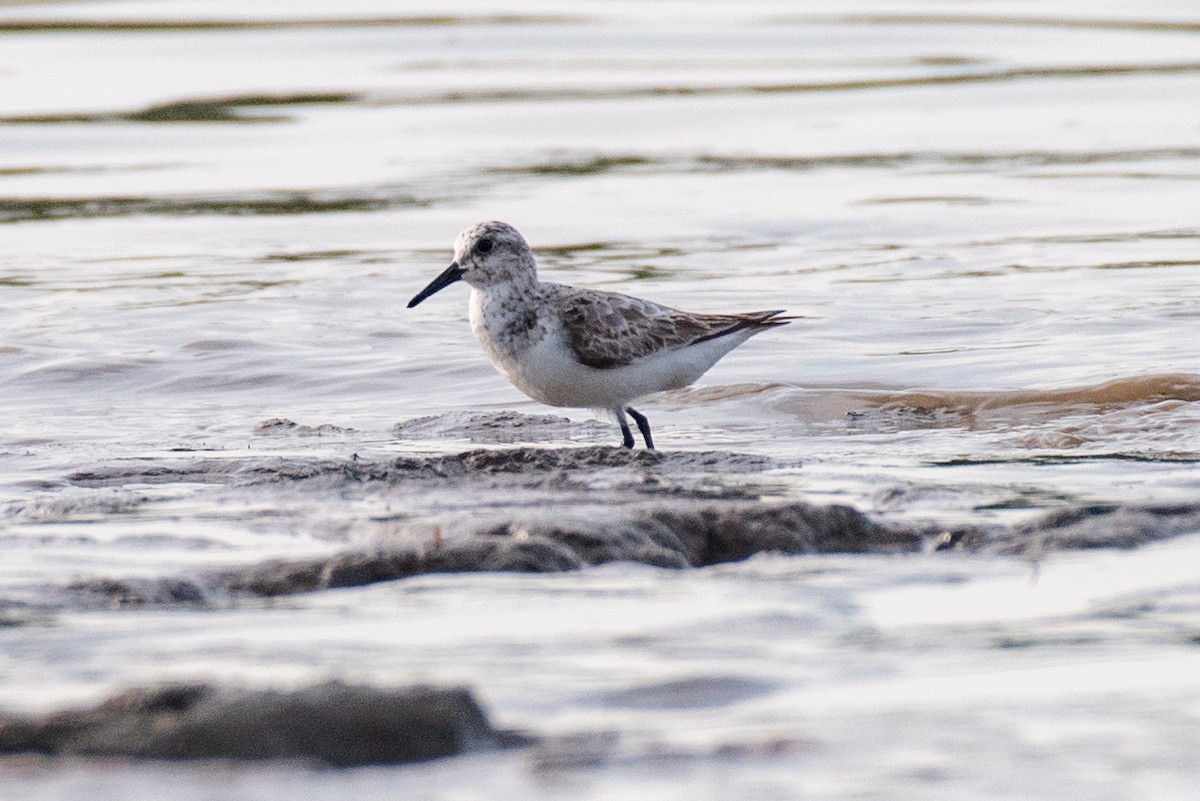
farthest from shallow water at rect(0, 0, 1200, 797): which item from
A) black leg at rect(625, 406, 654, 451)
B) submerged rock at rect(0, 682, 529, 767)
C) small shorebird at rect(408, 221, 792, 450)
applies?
small shorebird at rect(408, 221, 792, 450)

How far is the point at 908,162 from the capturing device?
16.4 metres

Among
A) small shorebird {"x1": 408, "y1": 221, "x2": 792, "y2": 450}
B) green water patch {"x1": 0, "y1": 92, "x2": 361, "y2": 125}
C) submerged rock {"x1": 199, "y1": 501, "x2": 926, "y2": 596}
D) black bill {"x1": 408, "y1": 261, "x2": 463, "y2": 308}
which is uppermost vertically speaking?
green water patch {"x1": 0, "y1": 92, "x2": 361, "y2": 125}

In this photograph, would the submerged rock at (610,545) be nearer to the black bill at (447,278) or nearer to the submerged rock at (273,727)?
the submerged rock at (273,727)

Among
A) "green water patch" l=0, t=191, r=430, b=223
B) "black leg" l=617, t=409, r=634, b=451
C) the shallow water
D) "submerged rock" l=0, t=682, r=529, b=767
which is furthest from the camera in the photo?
"green water patch" l=0, t=191, r=430, b=223

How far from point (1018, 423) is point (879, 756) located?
15.9ft

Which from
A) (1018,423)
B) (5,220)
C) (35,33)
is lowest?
(1018,423)

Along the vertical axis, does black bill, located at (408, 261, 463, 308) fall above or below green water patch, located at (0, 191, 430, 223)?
below

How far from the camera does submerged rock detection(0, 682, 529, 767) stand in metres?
3.60

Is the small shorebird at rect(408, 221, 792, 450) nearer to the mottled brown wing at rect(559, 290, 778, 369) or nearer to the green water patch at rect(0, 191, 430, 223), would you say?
the mottled brown wing at rect(559, 290, 778, 369)

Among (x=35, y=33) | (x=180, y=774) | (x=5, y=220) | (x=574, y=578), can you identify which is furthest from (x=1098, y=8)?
(x=180, y=774)

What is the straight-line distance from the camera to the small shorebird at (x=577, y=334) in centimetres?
748

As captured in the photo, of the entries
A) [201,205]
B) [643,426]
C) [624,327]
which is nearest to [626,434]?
[643,426]

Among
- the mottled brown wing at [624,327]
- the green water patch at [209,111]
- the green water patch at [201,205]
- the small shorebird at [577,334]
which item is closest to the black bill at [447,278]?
the small shorebird at [577,334]

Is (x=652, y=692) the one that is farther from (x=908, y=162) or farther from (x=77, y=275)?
(x=908, y=162)
